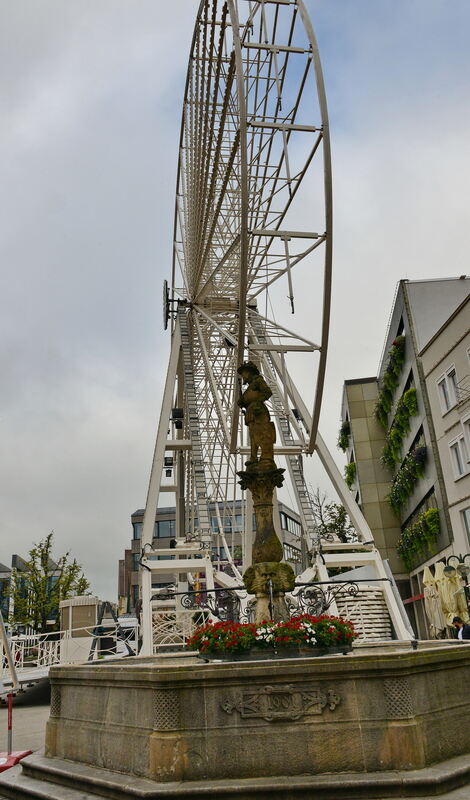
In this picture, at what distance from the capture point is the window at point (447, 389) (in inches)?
1299

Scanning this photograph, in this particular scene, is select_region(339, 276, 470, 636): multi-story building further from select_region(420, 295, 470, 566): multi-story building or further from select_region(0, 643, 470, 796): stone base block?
select_region(0, 643, 470, 796): stone base block

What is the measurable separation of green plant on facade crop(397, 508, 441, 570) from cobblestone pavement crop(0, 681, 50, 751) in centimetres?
2150

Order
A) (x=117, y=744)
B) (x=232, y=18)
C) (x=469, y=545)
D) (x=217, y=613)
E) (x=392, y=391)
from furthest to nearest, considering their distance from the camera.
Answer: (x=392, y=391), (x=469, y=545), (x=232, y=18), (x=217, y=613), (x=117, y=744)

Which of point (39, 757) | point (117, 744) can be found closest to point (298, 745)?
point (117, 744)

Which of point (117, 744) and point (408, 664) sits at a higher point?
point (408, 664)

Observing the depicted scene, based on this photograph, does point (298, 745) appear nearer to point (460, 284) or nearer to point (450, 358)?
point (450, 358)

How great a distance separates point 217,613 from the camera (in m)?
8.98

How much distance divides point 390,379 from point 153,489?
27.8 m

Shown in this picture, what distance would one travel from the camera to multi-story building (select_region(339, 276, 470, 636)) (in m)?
33.3

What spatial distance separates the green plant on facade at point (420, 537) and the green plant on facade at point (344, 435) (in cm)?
1181

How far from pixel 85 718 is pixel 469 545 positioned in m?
27.7

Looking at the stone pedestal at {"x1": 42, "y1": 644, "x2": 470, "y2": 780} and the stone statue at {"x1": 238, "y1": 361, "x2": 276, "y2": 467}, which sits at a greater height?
the stone statue at {"x1": 238, "y1": 361, "x2": 276, "y2": 467}

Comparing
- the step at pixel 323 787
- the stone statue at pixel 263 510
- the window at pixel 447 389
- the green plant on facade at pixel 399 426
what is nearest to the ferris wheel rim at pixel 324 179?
the stone statue at pixel 263 510

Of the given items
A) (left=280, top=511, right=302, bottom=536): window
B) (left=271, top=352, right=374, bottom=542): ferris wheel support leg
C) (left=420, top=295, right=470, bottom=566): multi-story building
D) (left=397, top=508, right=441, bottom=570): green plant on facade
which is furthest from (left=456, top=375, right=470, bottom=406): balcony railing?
(left=280, top=511, right=302, bottom=536): window
